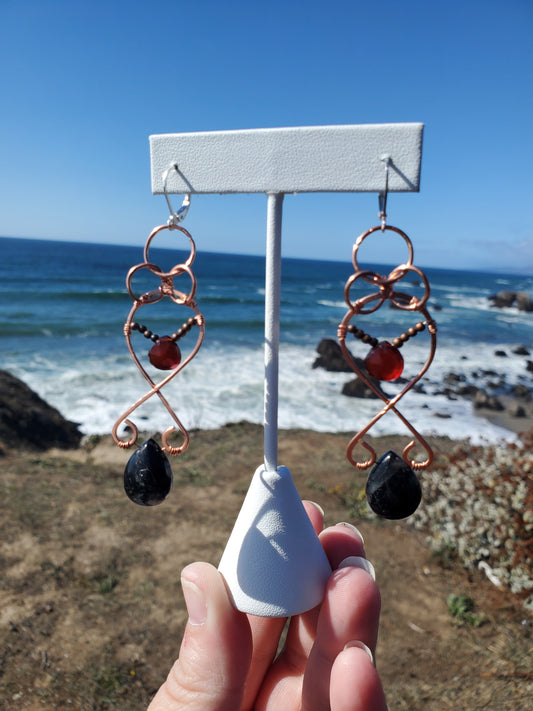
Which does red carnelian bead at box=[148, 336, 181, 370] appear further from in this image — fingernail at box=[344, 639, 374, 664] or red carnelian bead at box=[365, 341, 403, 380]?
fingernail at box=[344, 639, 374, 664]

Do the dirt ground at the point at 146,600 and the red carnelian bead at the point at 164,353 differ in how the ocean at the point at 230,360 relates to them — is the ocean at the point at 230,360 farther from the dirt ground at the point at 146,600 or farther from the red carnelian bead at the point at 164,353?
the red carnelian bead at the point at 164,353

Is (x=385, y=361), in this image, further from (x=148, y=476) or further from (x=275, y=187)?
(x=148, y=476)

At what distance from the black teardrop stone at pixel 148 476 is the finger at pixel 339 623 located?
1.77 feet

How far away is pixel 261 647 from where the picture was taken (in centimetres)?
156

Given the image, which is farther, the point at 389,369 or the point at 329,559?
the point at 329,559

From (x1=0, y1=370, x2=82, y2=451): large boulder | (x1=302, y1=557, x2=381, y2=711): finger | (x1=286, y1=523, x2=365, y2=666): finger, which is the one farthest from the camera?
(x1=0, y1=370, x2=82, y2=451): large boulder

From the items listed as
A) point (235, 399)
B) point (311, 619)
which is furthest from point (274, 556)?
point (235, 399)

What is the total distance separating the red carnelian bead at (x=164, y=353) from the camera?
1.43m

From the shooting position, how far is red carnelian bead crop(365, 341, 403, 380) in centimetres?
131

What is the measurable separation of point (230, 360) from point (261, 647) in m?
13.3

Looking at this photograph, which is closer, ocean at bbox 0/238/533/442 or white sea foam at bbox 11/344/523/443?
white sea foam at bbox 11/344/523/443

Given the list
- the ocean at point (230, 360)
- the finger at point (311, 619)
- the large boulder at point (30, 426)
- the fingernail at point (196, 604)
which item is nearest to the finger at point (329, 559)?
the finger at point (311, 619)

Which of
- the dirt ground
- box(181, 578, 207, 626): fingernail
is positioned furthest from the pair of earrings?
the dirt ground

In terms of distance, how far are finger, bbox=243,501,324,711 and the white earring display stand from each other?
0.24m
